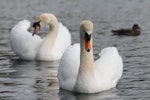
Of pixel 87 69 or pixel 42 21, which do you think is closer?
pixel 87 69

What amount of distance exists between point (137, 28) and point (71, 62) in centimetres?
950

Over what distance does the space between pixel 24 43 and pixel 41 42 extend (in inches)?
24.1

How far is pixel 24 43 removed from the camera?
18.0 metres

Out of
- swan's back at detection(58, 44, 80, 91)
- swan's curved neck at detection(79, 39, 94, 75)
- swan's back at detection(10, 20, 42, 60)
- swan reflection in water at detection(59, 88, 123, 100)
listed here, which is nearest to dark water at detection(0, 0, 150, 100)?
swan reflection in water at detection(59, 88, 123, 100)

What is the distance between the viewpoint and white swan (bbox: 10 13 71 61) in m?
17.8

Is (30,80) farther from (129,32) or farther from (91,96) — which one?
(129,32)

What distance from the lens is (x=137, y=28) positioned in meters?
22.5

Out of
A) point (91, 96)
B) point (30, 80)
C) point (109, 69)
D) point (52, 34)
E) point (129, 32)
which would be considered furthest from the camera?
point (129, 32)

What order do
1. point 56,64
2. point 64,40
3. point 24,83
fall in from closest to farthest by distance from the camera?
point 24,83, point 56,64, point 64,40

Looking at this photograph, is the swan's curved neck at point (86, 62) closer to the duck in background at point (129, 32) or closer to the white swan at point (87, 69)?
the white swan at point (87, 69)

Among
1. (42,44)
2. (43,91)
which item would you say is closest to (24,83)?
(43,91)

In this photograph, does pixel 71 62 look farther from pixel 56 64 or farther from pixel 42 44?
pixel 42 44

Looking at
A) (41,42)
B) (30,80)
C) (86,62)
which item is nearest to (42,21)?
(41,42)

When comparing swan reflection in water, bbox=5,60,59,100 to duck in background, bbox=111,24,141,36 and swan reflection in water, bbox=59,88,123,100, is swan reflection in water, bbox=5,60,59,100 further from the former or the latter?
duck in background, bbox=111,24,141,36
